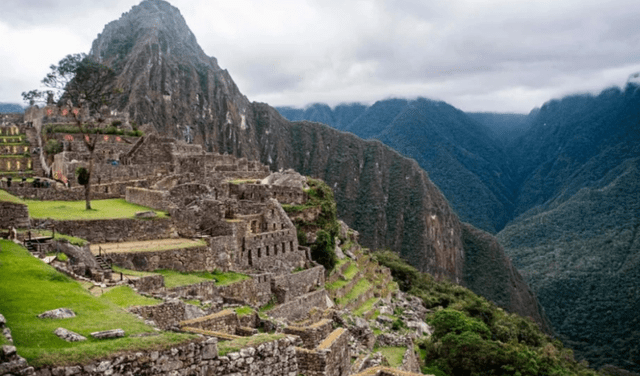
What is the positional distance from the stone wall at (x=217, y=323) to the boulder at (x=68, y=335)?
3306mm

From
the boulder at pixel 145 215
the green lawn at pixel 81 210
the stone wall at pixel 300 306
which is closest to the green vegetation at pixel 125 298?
the stone wall at pixel 300 306

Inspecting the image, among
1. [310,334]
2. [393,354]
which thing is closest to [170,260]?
[310,334]

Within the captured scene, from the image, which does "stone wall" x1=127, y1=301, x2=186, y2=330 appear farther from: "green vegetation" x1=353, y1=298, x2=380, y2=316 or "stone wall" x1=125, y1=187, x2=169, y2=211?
"green vegetation" x1=353, y1=298, x2=380, y2=316

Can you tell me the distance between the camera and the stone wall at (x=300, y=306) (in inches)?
1027

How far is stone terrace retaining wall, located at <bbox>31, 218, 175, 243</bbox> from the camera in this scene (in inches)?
929

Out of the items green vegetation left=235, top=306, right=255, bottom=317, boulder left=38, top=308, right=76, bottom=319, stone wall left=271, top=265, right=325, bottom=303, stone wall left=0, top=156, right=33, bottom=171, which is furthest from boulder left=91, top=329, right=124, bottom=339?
stone wall left=0, top=156, right=33, bottom=171

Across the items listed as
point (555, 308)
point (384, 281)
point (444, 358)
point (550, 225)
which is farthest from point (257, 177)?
point (550, 225)

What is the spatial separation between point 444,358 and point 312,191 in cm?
1795

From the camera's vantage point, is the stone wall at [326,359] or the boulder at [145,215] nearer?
the stone wall at [326,359]

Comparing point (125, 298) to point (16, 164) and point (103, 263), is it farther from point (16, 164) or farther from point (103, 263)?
point (16, 164)

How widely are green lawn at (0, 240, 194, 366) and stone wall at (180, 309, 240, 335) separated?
1768 millimetres

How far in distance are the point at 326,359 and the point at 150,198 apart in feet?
73.0

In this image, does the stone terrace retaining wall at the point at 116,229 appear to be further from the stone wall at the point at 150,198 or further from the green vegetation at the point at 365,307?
the green vegetation at the point at 365,307

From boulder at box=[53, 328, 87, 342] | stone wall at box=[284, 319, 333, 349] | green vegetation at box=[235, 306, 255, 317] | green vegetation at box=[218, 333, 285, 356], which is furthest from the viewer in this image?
green vegetation at box=[235, 306, 255, 317]
